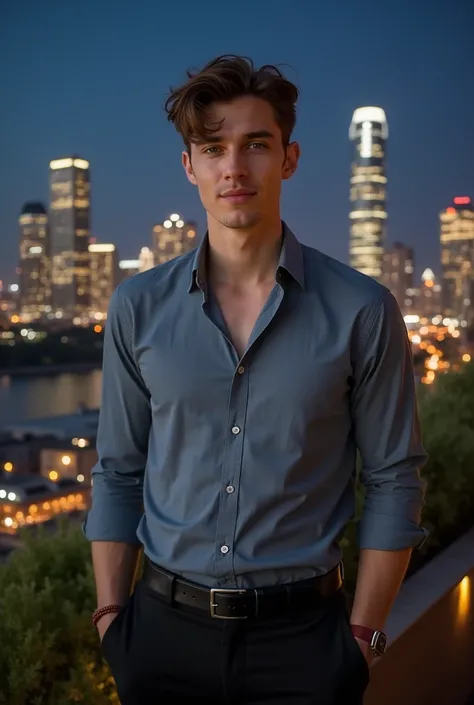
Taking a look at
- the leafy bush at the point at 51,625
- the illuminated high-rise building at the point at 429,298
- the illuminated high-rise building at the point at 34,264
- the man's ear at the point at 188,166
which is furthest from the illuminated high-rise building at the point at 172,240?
the man's ear at the point at 188,166

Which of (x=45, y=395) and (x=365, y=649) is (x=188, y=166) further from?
(x=45, y=395)

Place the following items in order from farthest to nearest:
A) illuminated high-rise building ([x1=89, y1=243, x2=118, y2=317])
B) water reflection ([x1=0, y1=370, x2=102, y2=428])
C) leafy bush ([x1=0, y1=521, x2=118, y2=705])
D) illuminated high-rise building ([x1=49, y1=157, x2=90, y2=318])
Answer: illuminated high-rise building ([x1=89, y1=243, x2=118, y2=317]) → illuminated high-rise building ([x1=49, y1=157, x2=90, y2=318]) → water reflection ([x1=0, y1=370, x2=102, y2=428]) → leafy bush ([x1=0, y1=521, x2=118, y2=705])

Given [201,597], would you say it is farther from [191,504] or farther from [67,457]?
[67,457]

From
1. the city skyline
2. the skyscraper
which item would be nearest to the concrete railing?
the city skyline

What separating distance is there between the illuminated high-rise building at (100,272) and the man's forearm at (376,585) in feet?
183

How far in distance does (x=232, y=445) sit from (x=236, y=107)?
0.47 meters

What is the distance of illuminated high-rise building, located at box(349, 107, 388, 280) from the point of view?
6481cm

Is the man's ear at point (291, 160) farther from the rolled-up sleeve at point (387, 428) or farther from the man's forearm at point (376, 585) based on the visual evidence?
the man's forearm at point (376, 585)

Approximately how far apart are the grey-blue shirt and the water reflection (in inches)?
1094

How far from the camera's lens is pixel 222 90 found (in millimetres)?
1084

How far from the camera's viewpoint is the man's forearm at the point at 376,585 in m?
1.11

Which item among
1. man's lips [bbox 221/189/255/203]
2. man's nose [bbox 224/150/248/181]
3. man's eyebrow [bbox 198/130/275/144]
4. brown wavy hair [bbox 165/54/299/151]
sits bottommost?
man's lips [bbox 221/189/255/203]

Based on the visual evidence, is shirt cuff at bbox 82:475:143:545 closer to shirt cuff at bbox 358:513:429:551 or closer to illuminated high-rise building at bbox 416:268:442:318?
shirt cuff at bbox 358:513:429:551

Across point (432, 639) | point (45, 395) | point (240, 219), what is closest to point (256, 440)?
point (240, 219)
